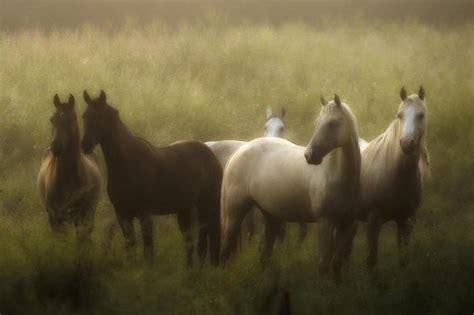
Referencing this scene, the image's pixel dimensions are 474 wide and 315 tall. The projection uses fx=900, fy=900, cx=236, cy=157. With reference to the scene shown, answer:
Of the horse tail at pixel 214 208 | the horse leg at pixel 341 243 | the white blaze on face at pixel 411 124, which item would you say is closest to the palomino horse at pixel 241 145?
the horse tail at pixel 214 208

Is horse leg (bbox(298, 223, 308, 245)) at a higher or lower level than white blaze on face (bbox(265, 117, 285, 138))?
lower

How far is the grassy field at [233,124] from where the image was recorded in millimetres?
5844

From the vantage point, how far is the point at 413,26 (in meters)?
11.1

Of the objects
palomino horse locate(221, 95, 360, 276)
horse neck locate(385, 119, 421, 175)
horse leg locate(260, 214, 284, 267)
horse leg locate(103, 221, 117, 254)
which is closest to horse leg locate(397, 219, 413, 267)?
horse neck locate(385, 119, 421, 175)

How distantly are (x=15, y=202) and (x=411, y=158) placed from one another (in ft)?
12.9

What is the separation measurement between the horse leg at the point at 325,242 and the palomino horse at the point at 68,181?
5.83ft

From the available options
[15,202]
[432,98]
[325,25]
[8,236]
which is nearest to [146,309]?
[8,236]

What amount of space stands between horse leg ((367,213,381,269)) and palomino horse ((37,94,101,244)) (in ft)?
7.02

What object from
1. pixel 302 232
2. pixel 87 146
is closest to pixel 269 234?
pixel 302 232

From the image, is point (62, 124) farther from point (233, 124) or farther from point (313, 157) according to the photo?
point (233, 124)

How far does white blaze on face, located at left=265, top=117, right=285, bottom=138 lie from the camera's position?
827 cm

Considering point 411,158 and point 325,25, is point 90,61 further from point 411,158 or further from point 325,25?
point 411,158

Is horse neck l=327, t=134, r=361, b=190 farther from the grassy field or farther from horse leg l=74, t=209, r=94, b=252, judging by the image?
horse leg l=74, t=209, r=94, b=252

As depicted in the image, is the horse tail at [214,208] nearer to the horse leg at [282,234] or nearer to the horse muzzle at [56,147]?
the horse leg at [282,234]
